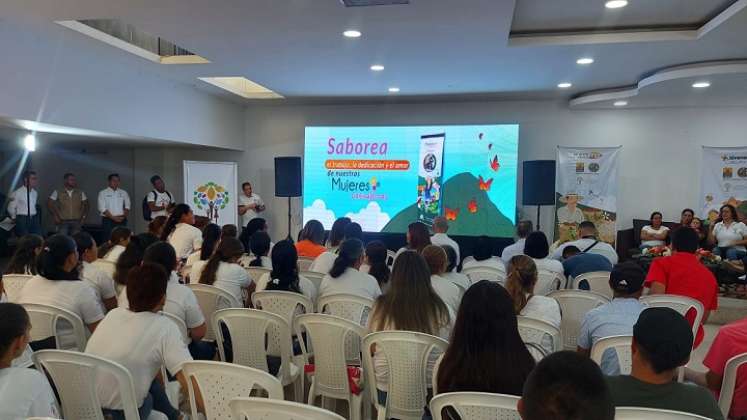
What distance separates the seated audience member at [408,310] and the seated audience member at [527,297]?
458 mm

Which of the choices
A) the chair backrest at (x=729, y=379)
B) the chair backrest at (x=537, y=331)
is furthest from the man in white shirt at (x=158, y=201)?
the chair backrest at (x=729, y=379)

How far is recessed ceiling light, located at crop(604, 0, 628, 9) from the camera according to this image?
445 cm

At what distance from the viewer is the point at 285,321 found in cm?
286

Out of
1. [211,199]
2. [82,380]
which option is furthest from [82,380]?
[211,199]

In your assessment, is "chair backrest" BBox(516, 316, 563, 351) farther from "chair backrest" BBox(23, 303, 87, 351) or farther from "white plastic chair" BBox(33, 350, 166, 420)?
"chair backrest" BBox(23, 303, 87, 351)

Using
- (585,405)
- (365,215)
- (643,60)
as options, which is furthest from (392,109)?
(585,405)

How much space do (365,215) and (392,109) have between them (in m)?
2.16

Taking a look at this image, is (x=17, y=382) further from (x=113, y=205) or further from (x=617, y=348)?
Answer: (x=113, y=205)

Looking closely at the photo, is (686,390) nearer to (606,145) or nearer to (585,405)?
(585,405)

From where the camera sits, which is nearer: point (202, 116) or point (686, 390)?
point (686, 390)

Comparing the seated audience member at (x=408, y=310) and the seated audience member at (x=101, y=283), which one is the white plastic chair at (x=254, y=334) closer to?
the seated audience member at (x=408, y=310)

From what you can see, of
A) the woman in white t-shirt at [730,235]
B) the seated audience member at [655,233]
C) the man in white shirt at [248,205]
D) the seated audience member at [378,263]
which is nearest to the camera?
the seated audience member at [378,263]

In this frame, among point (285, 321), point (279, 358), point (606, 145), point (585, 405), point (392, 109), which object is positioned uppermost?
point (392, 109)

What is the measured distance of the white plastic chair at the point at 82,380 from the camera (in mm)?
2066
